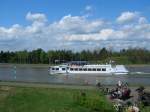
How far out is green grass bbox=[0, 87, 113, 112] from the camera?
22.5m

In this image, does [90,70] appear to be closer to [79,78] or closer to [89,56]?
[79,78]

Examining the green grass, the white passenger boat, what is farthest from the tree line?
the green grass

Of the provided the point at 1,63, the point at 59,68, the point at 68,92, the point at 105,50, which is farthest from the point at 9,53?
the point at 68,92

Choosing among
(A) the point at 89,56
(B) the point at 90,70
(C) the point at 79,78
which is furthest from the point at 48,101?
(A) the point at 89,56

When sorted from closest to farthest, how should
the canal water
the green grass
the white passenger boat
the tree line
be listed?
the green grass, the canal water, the white passenger boat, the tree line

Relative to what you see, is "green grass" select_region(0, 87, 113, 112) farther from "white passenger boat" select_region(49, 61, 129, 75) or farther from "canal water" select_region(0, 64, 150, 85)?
"white passenger boat" select_region(49, 61, 129, 75)

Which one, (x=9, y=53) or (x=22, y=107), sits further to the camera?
(x=9, y=53)

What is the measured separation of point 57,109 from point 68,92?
8360 millimetres

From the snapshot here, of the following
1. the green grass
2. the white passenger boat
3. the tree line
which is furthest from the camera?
the tree line

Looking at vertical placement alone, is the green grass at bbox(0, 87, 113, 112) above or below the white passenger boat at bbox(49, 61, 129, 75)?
below

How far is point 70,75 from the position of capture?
82.6 meters

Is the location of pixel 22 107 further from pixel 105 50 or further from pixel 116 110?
pixel 105 50

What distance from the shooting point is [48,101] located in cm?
2627

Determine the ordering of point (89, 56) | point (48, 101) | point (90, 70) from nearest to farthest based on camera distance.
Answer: point (48, 101) < point (90, 70) < point (89, 56)
